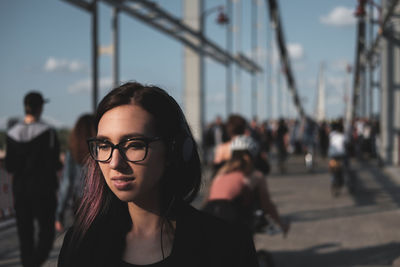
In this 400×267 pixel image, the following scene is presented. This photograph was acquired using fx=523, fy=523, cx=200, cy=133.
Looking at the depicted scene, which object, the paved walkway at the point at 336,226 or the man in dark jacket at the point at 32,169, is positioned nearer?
the man in dark jacket at the point at 32,169

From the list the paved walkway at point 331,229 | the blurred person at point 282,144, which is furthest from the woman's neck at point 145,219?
the blurred person at point 282,144

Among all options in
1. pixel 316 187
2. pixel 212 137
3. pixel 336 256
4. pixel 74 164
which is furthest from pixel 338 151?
pixel 74 164

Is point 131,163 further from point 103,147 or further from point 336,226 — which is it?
point 336,226

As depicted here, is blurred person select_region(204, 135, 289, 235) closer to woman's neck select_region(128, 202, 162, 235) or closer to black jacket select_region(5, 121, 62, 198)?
black jacket select_region(5, 121, 62, 198)

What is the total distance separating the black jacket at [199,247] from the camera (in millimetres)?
1426

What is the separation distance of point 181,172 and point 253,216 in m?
2.80

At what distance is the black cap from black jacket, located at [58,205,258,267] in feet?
9.57

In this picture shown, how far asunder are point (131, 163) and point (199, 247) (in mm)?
298

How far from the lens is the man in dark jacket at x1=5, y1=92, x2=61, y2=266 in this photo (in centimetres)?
418

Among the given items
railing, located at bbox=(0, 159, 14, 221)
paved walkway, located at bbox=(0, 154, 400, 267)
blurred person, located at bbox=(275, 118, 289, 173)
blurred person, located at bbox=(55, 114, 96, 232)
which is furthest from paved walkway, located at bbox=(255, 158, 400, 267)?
railing, located at bbox=(0, 159, 14, 221)

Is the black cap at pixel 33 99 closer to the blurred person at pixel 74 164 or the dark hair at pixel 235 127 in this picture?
the blurred person at pixel 74 164

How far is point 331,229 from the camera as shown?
22.3ft

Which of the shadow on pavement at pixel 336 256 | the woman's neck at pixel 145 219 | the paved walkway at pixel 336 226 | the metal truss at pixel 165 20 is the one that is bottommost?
the shadow on pavement at pixel 336 256

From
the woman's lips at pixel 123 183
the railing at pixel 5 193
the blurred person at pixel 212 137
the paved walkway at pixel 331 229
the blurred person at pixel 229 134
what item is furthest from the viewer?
the blurred person at pixel 212 137
